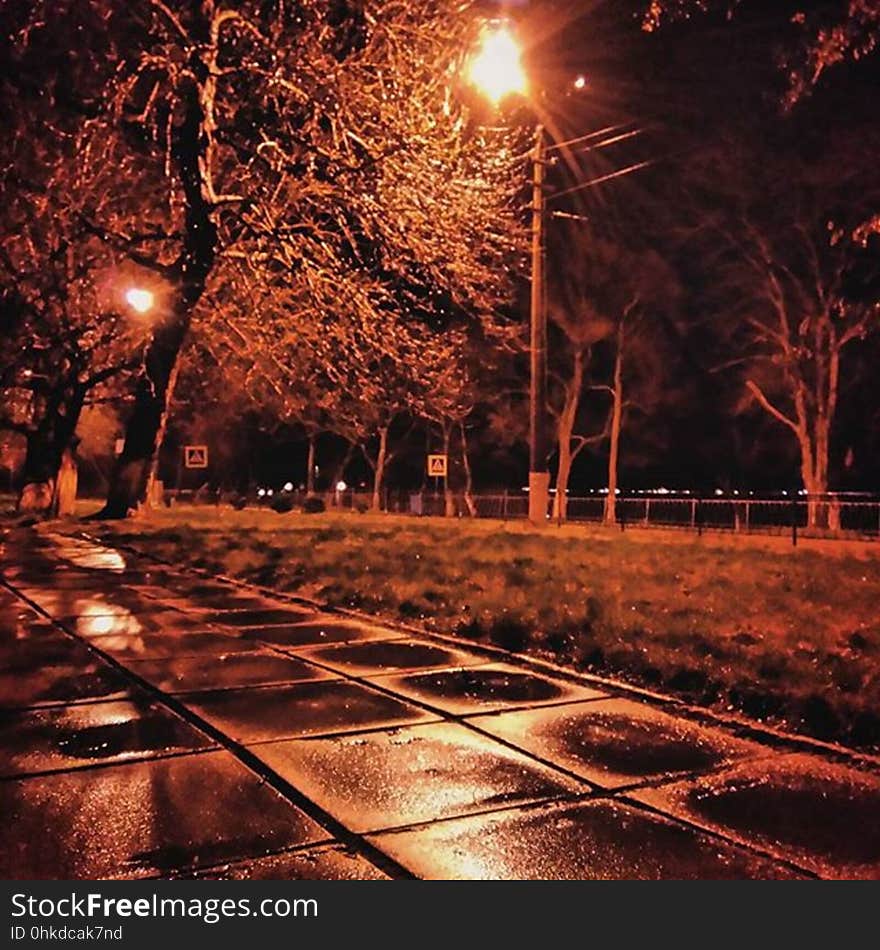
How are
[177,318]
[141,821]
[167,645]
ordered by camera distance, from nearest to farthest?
1. [141,821]
2. [167,645]
3. [177,318]

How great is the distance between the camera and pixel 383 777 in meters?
5.74

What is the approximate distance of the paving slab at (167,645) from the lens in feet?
30.1

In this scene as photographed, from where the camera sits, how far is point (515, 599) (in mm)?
11656

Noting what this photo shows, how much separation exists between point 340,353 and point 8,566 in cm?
687

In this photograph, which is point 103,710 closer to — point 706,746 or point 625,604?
point 706,746

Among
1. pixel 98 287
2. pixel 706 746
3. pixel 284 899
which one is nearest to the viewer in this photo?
pixel 284 899

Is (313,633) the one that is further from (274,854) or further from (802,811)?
→ (802,811)

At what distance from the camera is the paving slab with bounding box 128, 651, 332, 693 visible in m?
7.97

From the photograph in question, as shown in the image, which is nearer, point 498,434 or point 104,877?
point 104,877

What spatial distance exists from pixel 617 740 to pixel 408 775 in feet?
5.00

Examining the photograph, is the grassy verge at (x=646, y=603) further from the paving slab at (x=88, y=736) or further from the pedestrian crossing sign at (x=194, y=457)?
the pedestrian crossing sign at (x=194, y=457)

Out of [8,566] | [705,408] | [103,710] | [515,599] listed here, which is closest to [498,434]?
[705,408]

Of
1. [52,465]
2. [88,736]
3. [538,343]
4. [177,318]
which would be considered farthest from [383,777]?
[52,465]

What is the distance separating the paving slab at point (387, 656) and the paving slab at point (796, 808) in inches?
134
